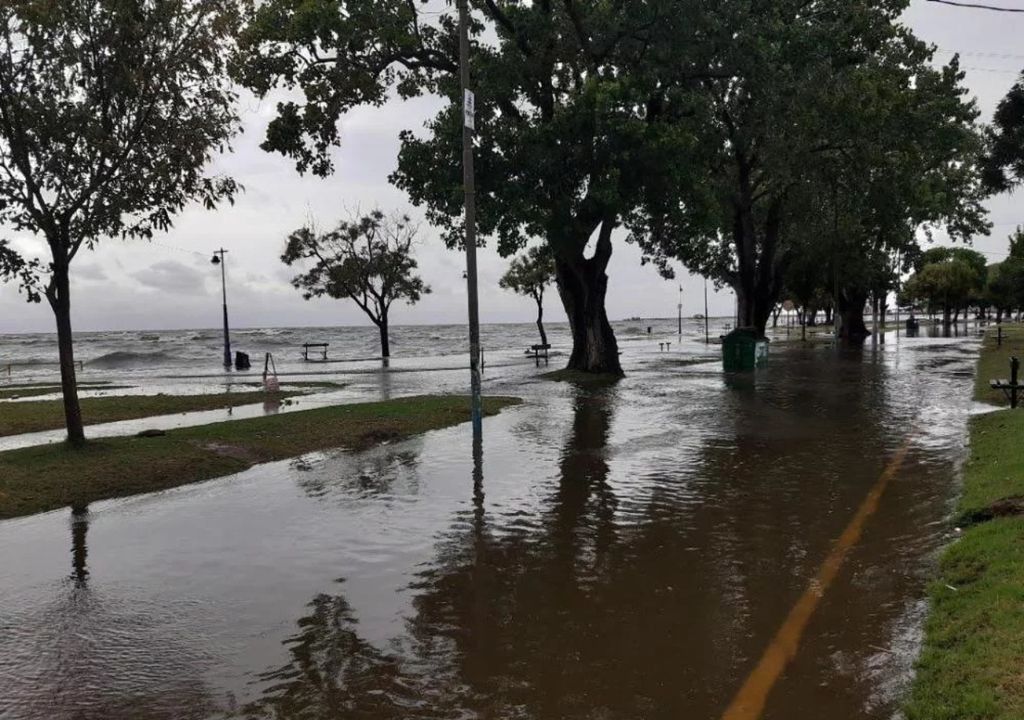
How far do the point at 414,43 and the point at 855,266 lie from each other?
3168 cm

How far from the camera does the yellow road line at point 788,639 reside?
407 centimetres

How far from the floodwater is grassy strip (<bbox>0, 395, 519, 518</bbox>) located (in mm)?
652

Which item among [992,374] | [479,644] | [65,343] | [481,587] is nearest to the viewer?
[479,644]

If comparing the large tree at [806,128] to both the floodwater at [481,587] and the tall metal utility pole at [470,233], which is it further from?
the floodwater at [481,587]

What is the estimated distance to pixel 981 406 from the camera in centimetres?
1585

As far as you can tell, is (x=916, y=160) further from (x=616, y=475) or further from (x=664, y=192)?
(x=616, y=475)

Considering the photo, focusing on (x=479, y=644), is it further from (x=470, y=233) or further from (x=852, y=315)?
(x=852, y=315)

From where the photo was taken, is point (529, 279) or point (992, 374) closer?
point (992, 374)

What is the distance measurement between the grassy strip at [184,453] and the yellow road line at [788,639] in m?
8.09

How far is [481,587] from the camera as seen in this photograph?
6.11 m

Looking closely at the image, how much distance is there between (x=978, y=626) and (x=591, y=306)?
22639 mm

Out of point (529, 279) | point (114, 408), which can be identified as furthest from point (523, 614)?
point (529, 279)

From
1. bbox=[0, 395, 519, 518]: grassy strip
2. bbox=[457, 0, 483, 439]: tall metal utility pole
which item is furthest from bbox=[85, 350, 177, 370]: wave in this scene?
bbox=[457, 0, 483, 439]: tall metal utility pole

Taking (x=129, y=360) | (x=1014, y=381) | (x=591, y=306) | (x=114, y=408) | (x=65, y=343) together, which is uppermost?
(x=591, y=306)
